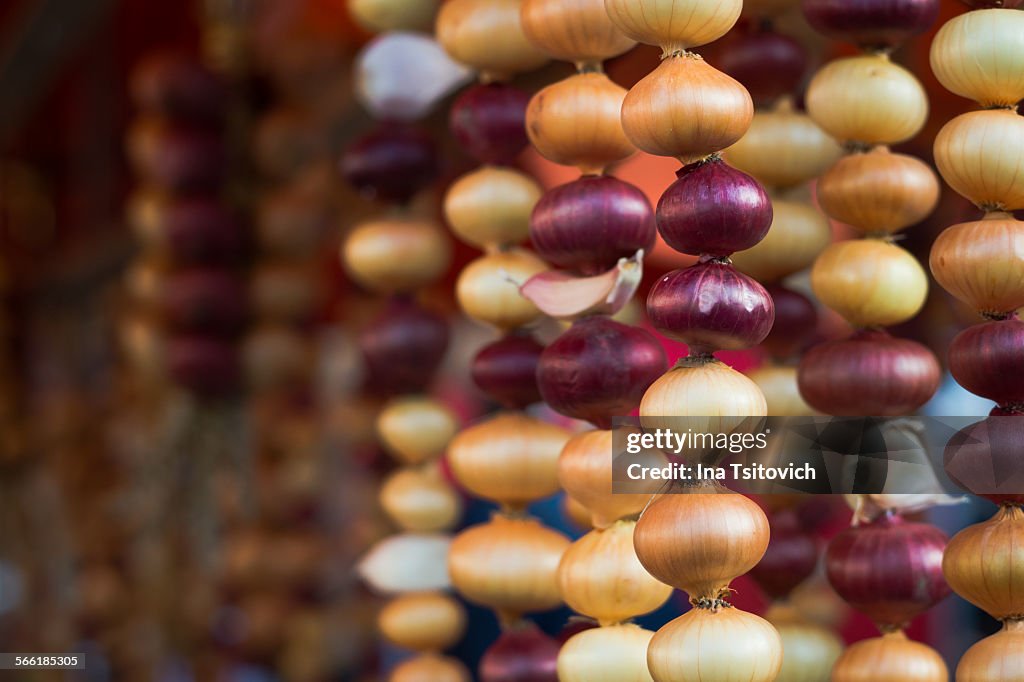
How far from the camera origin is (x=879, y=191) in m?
0.40

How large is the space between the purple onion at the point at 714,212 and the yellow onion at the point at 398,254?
0.22m

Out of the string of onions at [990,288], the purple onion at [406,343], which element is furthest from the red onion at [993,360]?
the purple onion at [406,343]

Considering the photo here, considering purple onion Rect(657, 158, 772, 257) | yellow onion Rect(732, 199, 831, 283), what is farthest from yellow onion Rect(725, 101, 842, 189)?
purple onion Rect(657, 158, 772, 257)

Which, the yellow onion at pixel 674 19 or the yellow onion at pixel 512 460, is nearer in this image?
the yellow onion at pixel 674 19

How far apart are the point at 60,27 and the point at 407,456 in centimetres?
67

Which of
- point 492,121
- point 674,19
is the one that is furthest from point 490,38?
point 674,19

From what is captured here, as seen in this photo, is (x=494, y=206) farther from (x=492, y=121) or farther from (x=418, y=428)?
(x=418, y=428)

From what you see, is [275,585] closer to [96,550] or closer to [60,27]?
[96,550]

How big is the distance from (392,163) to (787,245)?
0.19 metres

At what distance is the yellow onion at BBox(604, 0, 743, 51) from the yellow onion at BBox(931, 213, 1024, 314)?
95 mm

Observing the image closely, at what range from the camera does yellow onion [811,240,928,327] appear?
396mm

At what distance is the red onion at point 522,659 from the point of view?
1.44 feet

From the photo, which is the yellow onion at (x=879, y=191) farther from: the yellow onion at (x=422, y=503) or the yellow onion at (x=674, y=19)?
the yellow onion at (x=422, y=503)

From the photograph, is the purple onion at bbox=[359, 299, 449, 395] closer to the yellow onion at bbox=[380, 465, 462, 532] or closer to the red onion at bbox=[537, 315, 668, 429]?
the yellow onion at bbox=[380, 465, 462, 532]
